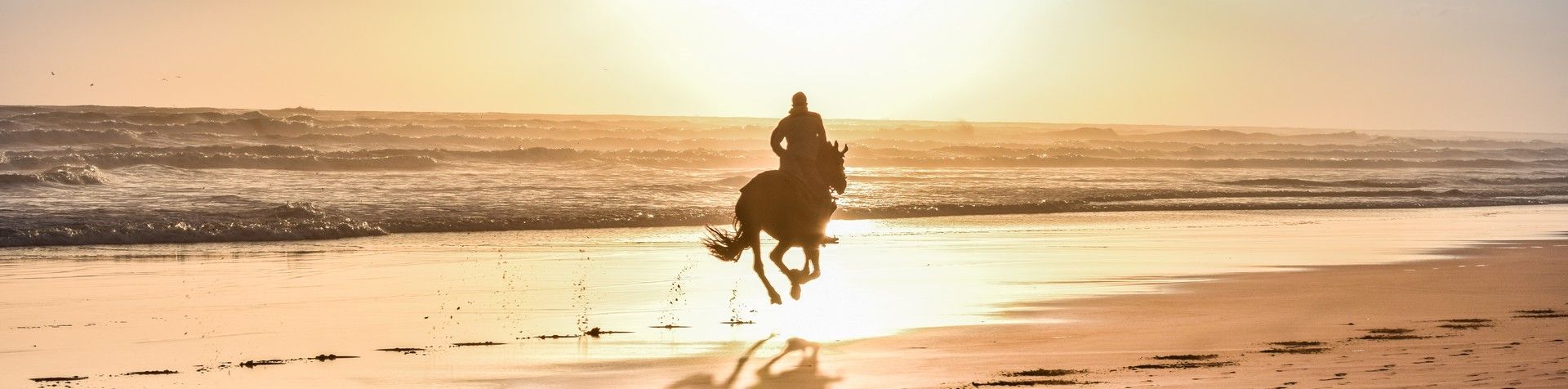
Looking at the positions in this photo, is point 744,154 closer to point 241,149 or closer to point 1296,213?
point 241,149

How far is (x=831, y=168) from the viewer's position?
12.1 meters

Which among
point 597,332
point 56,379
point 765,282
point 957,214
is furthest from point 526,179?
point 56,379

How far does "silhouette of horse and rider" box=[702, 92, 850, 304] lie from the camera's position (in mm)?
11625

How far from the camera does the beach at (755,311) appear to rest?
26.3 feet

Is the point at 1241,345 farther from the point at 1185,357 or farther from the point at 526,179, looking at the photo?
the point at 526,179

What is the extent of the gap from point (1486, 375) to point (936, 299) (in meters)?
5.06

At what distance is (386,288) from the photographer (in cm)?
1262

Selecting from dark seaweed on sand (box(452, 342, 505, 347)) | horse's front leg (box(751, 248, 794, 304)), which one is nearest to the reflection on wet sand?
dark seaweed on sand (box(452, 342, 505, 347))

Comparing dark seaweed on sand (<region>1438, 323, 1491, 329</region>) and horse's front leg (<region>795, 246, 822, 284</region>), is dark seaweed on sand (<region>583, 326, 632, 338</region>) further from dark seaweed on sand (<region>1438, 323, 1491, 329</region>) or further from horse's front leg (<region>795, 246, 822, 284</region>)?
dark seaweed on sand (<region>1438, 323, 1491, 329</region>)

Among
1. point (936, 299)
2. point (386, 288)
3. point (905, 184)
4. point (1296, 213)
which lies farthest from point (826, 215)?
point (905, 184)

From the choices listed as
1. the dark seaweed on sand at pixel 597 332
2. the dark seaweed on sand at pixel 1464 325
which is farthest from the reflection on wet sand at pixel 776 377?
the dark seaweed on sand at pixel 1464 325

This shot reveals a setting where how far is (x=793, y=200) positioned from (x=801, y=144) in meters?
0.49

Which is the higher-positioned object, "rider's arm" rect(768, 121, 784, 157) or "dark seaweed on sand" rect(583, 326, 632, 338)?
"rider's arm" rect(768, 121, 784, 157)

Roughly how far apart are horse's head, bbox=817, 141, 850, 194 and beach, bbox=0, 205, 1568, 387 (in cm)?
96
